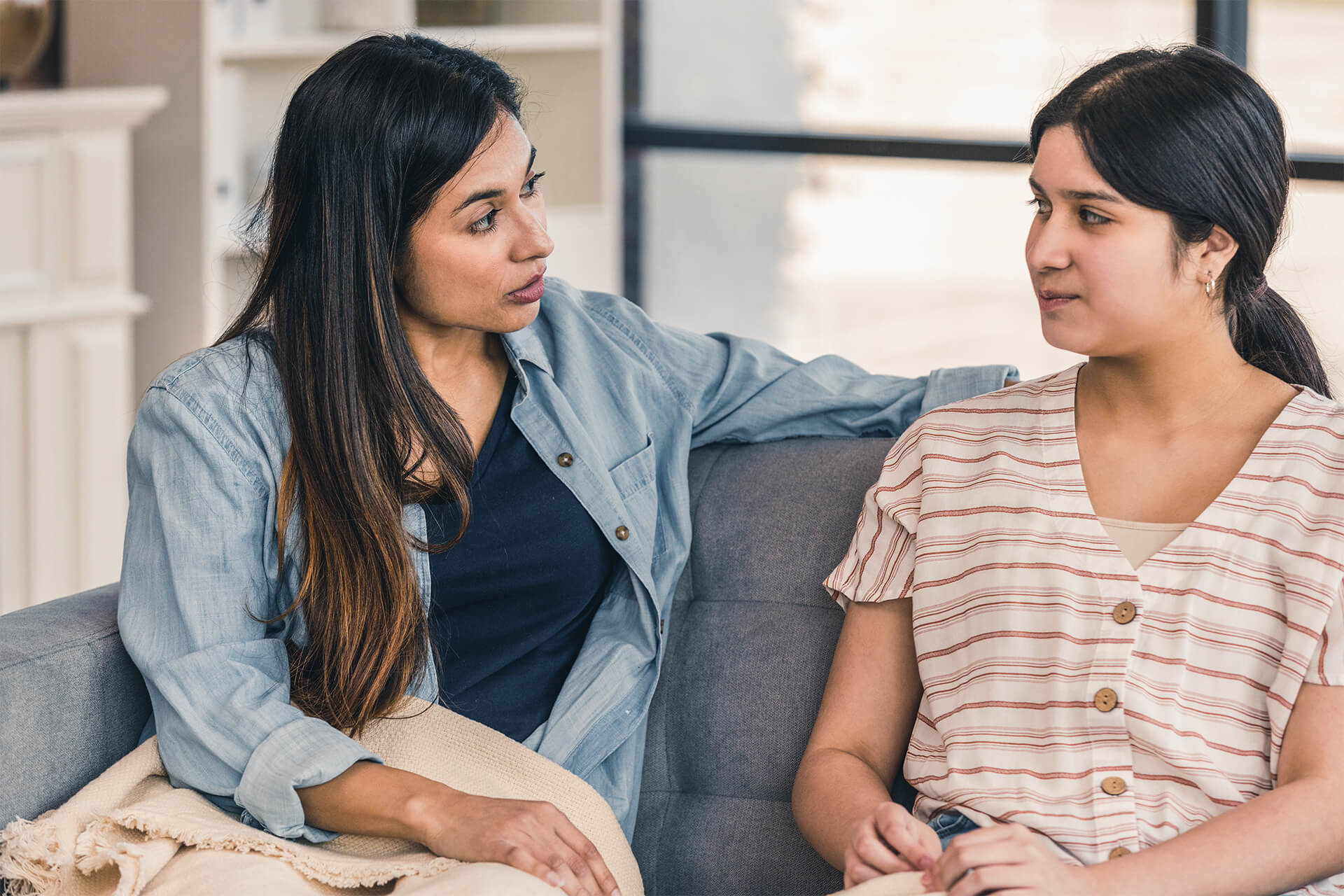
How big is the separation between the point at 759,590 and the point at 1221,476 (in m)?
0.52

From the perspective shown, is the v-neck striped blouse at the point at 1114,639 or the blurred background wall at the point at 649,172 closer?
the v-neck striped blouse at the point at 1114,639

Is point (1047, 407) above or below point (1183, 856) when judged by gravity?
above

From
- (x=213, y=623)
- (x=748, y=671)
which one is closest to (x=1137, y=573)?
(x=748, y=671)

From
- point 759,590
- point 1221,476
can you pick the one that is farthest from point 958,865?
point 759,590

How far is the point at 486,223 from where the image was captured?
1.46 meters

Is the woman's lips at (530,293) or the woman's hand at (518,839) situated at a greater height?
the woman's lips at (530,293)

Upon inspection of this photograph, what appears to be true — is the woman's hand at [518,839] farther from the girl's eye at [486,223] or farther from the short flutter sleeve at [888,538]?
the girl's eye at [486,223]

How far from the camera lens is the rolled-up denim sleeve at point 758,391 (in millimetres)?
1668

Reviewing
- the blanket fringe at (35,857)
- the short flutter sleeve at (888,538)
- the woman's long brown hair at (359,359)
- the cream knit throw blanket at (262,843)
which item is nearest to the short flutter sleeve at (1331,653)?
the short flutter sleeve at (888,538)

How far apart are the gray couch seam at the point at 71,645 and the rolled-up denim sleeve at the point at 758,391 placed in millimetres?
618

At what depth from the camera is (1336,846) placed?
1.16 metres

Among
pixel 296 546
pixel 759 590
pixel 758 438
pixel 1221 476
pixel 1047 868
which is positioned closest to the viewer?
pixel 1047 868

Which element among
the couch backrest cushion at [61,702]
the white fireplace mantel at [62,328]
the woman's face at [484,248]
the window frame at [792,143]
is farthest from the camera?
the window frame at [792,143]

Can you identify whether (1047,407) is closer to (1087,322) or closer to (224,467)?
(1087,322)
